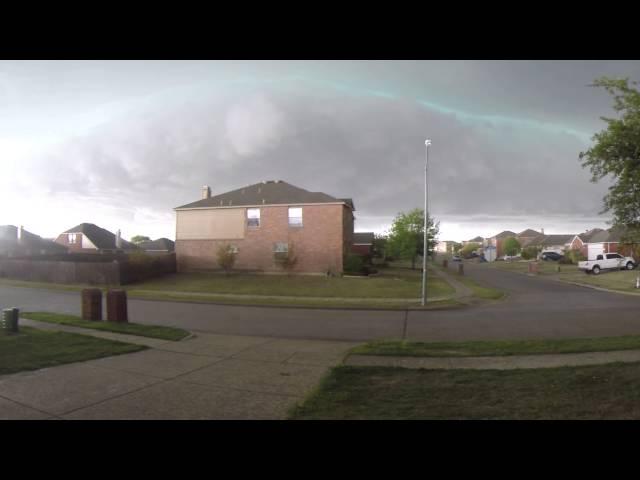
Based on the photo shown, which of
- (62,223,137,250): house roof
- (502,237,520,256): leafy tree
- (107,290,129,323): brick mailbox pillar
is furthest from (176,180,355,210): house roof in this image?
(502,237,520,256): leafy tree

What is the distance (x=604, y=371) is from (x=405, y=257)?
38.8 m

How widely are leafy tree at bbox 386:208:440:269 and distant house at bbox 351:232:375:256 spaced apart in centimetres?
587

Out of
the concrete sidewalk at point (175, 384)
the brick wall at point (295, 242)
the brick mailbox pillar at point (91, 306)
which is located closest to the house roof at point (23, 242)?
the brick wall at point (295, 242)

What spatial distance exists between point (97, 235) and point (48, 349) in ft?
192

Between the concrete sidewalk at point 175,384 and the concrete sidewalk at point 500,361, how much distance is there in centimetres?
79

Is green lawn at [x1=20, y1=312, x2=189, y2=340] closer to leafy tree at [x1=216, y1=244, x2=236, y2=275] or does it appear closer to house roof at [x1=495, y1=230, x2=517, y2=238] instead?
leafy tree at [x1=216, y1=244, x2=236, y2=275]

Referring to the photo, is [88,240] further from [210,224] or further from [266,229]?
[266,229]

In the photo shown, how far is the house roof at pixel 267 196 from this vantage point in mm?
31000

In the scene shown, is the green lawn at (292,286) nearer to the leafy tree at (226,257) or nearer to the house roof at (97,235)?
the leafy tree at (226,257)

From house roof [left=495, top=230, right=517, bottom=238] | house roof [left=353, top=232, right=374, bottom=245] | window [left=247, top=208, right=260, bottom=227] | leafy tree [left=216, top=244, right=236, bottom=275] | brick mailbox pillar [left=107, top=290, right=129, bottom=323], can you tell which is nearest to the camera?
brick mailbox pillar [left=107, top=290, right=129, bottom=323]

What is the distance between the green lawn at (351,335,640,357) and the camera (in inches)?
298

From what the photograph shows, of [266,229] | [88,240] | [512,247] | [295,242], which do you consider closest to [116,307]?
[295,242]

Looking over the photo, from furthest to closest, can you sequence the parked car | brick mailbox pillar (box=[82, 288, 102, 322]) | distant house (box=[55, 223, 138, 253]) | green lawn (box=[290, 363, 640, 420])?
the parked car < distant house (box=[55, 223, 138, 253]) < brick mailbox pillar (box=[82, 288, 102, 322]) < green lawn (box=[290, 363, 640, 420])

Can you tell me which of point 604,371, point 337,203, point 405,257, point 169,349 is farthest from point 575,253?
point 169,349
